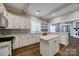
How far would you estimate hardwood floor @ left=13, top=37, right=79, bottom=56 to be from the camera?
51.4 inches

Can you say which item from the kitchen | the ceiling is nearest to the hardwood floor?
the kitchen

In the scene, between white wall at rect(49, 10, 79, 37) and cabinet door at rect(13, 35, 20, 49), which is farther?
cabinet door at rect(13, 35, 20, 49)

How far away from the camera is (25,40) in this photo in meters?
1.44

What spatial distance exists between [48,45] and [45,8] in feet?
2.52

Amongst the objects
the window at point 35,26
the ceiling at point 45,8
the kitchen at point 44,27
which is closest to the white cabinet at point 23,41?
the kitchen at point 44,27

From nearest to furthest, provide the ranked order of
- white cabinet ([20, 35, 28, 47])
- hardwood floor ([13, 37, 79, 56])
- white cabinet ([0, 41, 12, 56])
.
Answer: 1. white cabinet ([0, 41, 12, 56])
2. hardwood floor ([13, 37, 79, 56])
3. white cabinet ([20, 35, 28, 47])

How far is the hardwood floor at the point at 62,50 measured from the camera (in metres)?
1.31

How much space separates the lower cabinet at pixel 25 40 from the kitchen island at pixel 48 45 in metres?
0.12

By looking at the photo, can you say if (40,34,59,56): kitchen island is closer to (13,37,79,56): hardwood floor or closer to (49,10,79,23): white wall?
(13,37,79,56): hardwood floor

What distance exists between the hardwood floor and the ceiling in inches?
21.8

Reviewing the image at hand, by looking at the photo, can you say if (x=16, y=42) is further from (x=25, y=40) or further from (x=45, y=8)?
(x=45, y=8)

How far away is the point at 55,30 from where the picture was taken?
1.41 meters

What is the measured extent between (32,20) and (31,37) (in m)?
0.34

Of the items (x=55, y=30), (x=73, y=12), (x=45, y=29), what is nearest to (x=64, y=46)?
(x=55, y=30)
